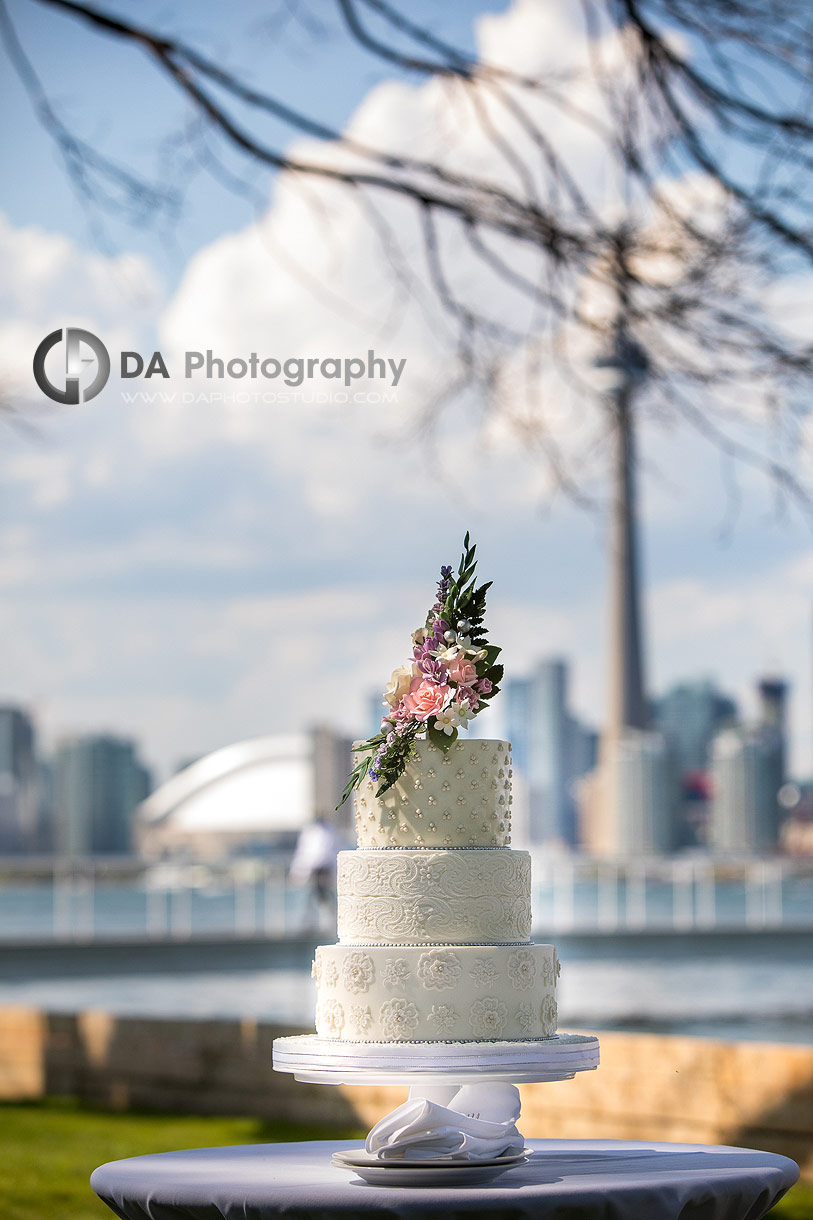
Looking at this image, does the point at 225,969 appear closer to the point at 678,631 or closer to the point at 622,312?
the point at 622,312

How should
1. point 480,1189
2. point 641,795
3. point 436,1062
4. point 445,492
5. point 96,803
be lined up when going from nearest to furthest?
1. point 480,1189
2. point 436,1062
3. point 445,492
4. point 96,803
5. point 641,795

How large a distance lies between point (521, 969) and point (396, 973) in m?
0.27

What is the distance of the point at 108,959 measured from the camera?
19594 millimetres

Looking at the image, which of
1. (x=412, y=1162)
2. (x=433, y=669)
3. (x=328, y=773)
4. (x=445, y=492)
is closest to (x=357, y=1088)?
(x=445, y=492)

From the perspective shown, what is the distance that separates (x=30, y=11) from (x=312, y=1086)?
7.21 metres

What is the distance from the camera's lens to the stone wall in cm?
643

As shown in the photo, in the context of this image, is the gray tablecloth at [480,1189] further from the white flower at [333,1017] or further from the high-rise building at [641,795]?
the high-rise building at [641,795]

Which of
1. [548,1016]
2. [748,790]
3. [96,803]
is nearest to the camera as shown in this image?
[548,1016]

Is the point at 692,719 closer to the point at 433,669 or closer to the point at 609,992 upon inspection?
the point at 609,992

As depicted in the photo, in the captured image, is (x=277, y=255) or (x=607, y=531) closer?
(x=277, y=255)

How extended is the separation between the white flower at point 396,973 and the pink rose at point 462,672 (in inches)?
24.1

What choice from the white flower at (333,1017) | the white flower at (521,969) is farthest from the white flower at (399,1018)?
the white flower at (521,969)

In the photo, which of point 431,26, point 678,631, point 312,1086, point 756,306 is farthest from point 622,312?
point 678,631

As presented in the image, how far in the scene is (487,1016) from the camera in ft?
12.2
